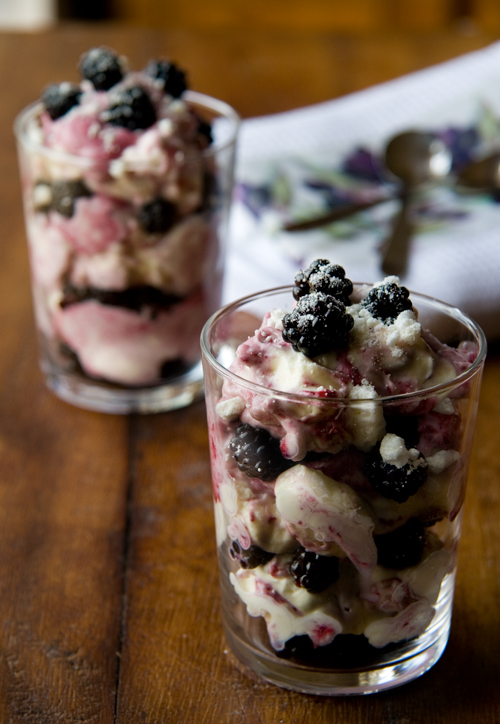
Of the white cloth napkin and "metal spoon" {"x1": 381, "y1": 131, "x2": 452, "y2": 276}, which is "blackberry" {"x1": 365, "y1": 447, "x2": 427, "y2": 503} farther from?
"metal spoon" {"x1": 381, "y1": 131, "x2": 452, "y2": 276}

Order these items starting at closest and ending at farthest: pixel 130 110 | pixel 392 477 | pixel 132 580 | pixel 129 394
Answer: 1. pixel 392 477
2. pixel 132 580
3. pixel 130 110
4. pixel 129 394

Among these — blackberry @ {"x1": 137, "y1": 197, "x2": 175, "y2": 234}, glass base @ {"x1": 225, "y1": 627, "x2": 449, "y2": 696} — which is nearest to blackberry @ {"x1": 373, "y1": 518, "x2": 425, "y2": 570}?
glass base @ {"x1": 225, "y1": 627, "x2": 449, "y2": 696}

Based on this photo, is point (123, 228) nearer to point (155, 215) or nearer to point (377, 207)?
point (155, 215)

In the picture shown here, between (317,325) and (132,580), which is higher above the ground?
(317,325)

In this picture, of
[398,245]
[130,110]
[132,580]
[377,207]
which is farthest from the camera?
[377,207]

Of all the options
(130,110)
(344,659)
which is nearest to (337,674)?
(344,659)
